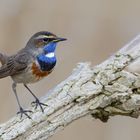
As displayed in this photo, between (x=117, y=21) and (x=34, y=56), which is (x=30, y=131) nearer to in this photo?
(x=34, y=56)

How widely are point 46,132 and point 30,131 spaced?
14cm

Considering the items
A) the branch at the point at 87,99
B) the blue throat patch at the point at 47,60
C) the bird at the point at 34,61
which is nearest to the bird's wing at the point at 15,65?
the bird at the point at 34,61

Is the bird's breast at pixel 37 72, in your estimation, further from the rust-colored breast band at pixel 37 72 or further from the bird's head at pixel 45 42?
the bird's head at pixel 45 42

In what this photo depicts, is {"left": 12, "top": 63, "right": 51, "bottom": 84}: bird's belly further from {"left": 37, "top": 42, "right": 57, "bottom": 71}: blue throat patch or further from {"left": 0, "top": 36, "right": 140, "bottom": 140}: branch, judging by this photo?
{"left": 0, "top": 36, "right": 140, "bottom": 140}: branch

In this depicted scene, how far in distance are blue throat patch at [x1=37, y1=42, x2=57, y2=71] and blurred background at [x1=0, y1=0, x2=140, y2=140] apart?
2.03m

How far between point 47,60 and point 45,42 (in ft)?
0.69

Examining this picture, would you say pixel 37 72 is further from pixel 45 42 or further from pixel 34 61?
pixel 45 42

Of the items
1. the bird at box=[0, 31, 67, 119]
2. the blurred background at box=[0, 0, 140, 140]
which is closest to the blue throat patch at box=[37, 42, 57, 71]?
the bird at box=[0, 31, 67, 119]

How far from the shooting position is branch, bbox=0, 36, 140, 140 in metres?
6.71

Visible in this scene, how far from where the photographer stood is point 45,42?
301 inches

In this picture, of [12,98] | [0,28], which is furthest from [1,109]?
[0,28]

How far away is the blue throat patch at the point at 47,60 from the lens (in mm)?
7527

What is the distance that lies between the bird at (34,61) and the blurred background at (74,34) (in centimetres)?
194

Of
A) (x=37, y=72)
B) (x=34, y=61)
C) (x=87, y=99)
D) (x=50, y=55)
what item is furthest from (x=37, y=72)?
(x=87, y=99)
